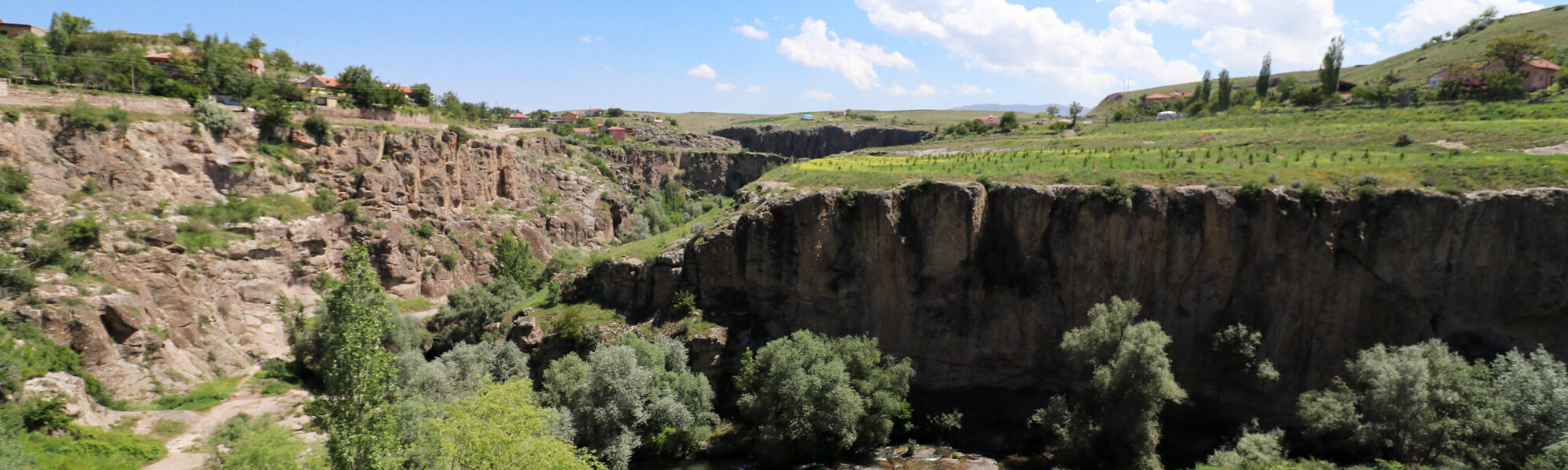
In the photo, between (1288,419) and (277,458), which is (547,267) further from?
(1288,419)

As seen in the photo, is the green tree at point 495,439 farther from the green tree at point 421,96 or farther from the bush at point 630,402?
the green tree at point 421,96

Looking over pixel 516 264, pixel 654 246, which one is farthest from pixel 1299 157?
pixel 516 264

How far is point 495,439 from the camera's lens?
64.2ft

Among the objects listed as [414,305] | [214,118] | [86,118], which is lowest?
[414,305]

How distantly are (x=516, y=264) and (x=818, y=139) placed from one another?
92.3 metres

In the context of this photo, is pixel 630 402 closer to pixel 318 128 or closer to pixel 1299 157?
pixel 318 128

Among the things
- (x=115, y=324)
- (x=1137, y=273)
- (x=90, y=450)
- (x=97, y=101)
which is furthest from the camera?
(x=97, y=101)

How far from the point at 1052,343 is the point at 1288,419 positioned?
418 inches

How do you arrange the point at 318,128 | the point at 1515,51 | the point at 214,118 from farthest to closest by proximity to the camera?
the point at 1515,51 → the point at 318,128 → the point at 214,118

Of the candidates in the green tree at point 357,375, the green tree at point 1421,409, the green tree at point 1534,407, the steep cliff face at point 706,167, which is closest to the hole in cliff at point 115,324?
the green tree at point 357,375

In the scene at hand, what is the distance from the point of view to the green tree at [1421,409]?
925 inches

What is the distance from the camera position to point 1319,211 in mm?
31250

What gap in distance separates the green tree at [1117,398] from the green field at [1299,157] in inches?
377

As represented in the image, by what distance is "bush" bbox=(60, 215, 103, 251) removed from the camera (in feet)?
104
